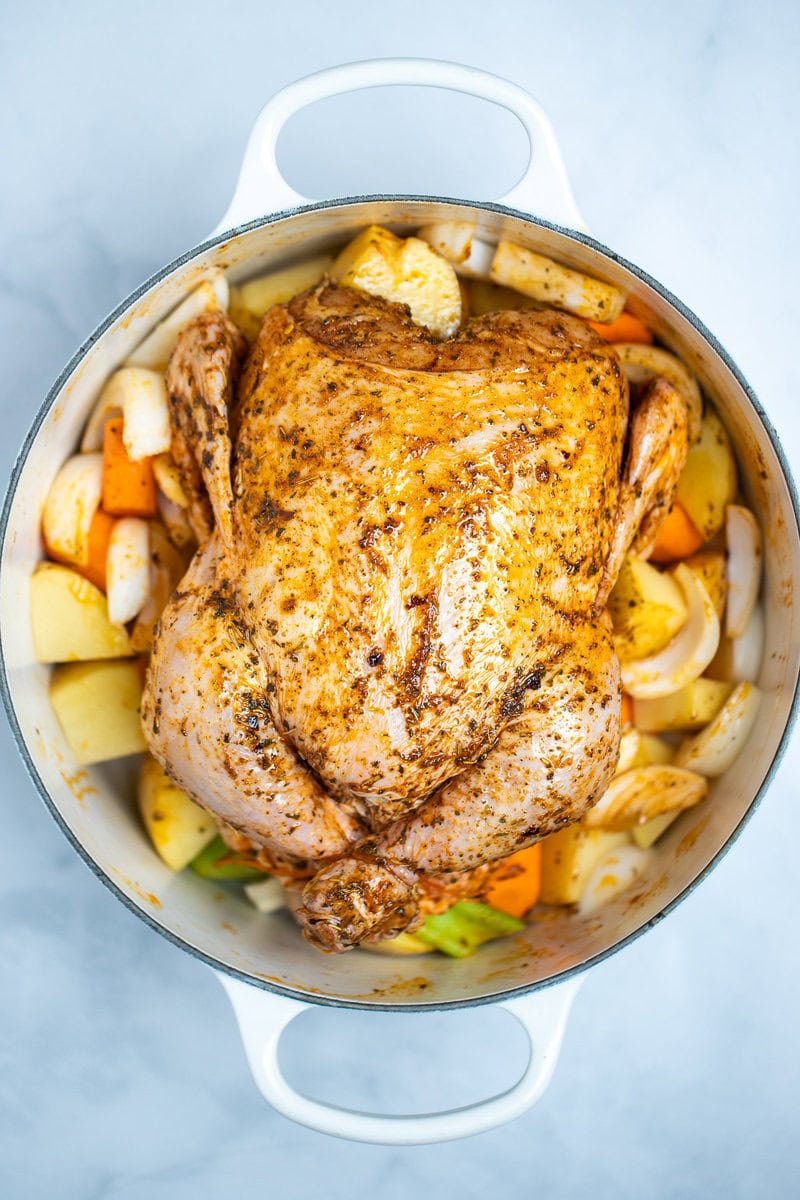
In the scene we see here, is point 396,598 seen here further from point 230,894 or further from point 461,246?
point 230,894

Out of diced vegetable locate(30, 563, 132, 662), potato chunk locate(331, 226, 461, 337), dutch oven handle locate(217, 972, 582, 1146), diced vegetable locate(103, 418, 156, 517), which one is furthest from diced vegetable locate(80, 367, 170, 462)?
dutch oven handle locate(217, 972, 582, 1146)

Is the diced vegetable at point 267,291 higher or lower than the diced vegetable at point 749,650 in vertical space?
higher

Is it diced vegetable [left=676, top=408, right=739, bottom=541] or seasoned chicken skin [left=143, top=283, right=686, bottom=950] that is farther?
diced vegetable [left=676, top=408, right=739, bottom=541]

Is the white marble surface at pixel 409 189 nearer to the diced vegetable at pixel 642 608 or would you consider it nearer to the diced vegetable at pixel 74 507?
the diced vegetable at pixel 74 507

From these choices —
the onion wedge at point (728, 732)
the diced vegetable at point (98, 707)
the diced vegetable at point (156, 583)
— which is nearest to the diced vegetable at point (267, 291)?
the diced vegetable at point (156, 583)

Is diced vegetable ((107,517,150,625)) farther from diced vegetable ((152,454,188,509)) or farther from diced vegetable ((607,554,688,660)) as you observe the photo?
diced vegetable ((607,554,688,660))

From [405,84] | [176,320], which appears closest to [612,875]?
[176,320]
